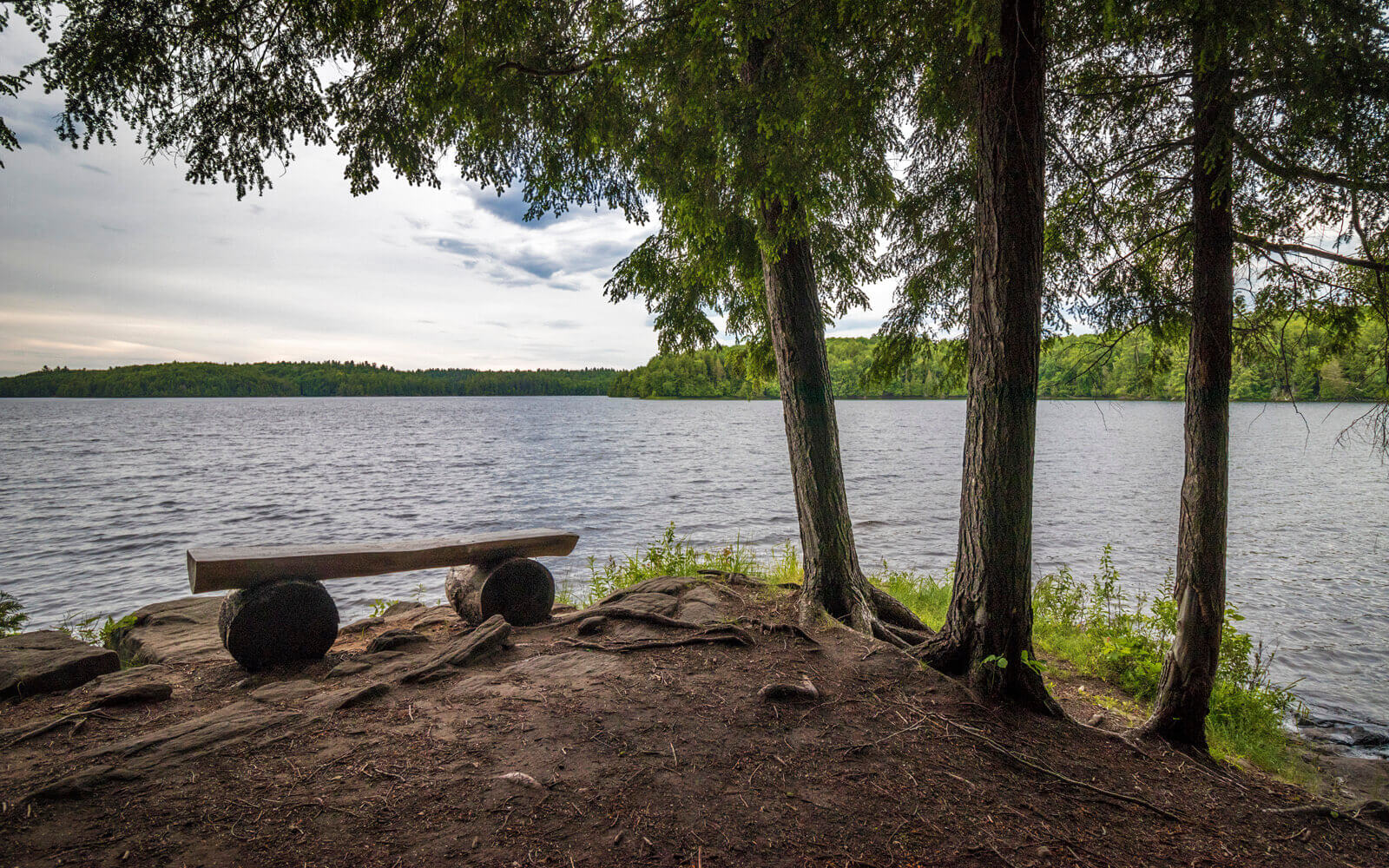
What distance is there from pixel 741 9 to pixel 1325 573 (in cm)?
1571

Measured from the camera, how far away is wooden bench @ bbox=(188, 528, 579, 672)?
4945 mm

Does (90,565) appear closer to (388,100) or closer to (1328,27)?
(388,100)

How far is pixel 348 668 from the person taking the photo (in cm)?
492

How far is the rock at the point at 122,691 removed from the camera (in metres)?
4.16

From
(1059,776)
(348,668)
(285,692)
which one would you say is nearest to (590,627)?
(348,668)

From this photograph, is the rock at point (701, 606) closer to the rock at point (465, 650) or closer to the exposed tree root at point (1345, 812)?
the rock at point (465, 650)

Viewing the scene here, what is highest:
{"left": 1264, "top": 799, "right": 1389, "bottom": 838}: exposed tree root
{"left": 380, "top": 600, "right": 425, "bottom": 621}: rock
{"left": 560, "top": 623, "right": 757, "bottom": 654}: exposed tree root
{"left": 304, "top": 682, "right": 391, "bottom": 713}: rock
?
{"left": 304, "top": 682, "right": 391, "bottom": 713}: rock

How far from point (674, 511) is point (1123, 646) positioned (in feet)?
44.5

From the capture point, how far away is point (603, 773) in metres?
3.24

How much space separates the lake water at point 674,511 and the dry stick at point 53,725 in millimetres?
6123

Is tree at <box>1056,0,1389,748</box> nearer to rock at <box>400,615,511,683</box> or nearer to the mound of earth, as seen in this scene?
the mound of earth

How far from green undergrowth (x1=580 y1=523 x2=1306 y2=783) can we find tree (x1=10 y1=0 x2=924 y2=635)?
2.91 metres

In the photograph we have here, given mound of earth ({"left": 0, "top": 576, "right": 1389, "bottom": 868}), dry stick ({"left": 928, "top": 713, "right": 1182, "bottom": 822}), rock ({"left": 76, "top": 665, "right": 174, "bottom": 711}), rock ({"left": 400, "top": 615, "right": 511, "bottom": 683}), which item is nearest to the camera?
mound of earth ({"left": 0, "top": 576, "right": 1389, "bottom": 868})

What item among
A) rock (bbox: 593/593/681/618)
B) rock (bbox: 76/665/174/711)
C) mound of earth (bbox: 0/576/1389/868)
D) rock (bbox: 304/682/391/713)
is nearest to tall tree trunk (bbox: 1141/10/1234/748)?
mound of earth (bbox: 0/576/1389/868)
